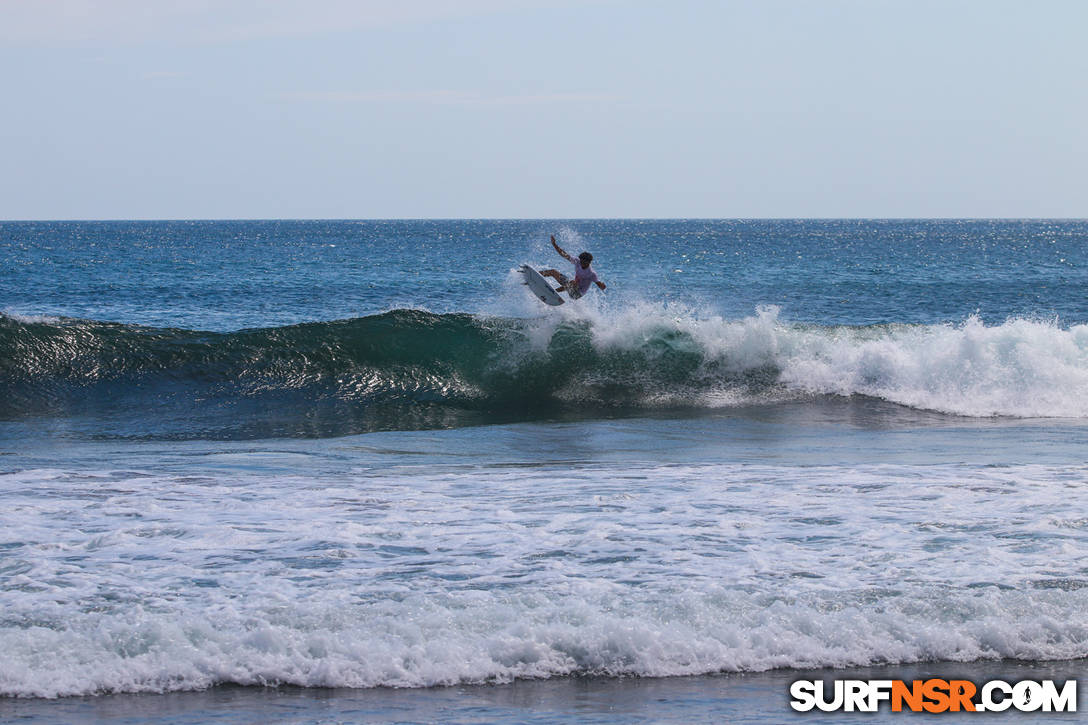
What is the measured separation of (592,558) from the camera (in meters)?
7.96

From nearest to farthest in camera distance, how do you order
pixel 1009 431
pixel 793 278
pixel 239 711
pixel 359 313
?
pixel 239 711 → pixel 1009 431 → pixel 359 313 → pixel 793 278

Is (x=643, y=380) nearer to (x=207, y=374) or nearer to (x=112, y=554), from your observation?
(x=207, y=374)

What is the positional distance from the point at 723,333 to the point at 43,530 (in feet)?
45.8

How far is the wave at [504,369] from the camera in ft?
55.8

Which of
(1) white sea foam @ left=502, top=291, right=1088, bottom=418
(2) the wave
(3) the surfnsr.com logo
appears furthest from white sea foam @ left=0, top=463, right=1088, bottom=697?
(1) white sea foam @ left=502, top=291, right=1088, bottom=418

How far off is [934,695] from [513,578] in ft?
9.38

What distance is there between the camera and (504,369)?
63.3 ft

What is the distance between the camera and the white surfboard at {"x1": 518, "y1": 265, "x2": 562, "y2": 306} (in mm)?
17938

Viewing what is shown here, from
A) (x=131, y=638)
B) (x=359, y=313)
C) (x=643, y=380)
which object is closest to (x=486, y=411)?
(x=643, y=380)

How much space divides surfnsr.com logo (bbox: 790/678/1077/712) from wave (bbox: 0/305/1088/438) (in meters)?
10.3

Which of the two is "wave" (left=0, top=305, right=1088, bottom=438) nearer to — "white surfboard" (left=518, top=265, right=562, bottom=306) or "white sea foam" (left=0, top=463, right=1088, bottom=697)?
"white surfboard" (left=518, top=265, right=562, bottom=306)

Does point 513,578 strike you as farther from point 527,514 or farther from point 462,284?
point 462,284

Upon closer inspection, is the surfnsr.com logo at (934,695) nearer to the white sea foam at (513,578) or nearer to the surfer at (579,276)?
the white sea foam at (513,578)

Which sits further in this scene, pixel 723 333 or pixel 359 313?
pixel 359 313
